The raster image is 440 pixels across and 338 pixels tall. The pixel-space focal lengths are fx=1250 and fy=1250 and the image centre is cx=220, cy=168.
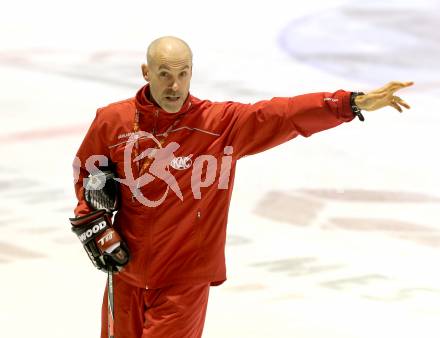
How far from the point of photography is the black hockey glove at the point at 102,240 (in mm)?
4504

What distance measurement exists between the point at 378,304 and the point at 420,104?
129 inches

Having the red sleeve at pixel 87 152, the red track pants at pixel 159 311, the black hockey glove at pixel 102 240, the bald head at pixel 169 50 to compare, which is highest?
the bald head at pixel 169 50

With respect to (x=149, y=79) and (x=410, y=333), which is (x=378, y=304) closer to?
(x=410, y=333)

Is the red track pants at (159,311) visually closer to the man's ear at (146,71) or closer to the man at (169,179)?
the man at (169,179)

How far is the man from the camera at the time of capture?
171 inches

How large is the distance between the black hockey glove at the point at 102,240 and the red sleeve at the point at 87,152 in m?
0.05

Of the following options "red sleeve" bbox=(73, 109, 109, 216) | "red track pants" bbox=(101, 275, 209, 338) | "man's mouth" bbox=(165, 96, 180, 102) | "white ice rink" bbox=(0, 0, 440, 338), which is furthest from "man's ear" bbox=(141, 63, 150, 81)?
"white ice rink" bbox=(0, 0, 440, 338)

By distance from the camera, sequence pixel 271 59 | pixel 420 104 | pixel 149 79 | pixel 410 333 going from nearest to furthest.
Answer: pixel 149 79
pixel 410 333
pixel 420 104
pixel 271 59

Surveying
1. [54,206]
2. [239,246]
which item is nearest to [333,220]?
[239,246]

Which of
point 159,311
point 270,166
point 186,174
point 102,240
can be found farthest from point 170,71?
point 270,166

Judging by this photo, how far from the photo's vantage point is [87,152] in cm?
453

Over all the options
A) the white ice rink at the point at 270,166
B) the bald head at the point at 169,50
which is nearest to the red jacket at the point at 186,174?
the bald head at the point at 169,50

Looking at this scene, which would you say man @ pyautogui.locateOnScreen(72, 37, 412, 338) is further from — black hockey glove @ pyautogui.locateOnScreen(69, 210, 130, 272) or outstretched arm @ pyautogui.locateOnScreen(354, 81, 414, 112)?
outstretched arm @ pyautogui.locateOnScreen(354, 81, 414, 112)

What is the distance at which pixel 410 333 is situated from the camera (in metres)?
5.77
